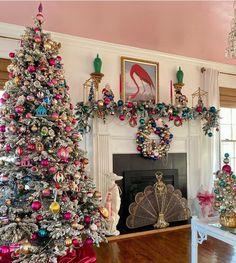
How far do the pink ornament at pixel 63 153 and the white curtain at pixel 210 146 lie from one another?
290 centimetres

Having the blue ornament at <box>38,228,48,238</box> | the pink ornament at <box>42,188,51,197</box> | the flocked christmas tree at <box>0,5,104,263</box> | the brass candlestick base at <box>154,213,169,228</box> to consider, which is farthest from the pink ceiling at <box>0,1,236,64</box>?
the brass candlestick base at <box>154,213,169,228</box>

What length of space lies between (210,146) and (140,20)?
244cm

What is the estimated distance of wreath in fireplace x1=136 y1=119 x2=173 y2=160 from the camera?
3715 mm

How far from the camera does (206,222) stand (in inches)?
93.4

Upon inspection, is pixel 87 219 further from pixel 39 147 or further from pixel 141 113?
pixel 141 113

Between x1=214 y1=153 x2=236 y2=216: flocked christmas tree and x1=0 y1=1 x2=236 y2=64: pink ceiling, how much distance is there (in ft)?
5.78

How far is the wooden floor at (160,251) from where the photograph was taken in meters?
2.75

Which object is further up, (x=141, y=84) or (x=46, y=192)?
(x=141, y=84)

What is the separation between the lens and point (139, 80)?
3887mm

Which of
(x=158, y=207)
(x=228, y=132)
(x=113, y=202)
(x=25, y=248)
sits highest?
(x=228, y=132)

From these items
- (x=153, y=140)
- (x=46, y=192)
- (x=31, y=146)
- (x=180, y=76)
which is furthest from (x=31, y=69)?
(x=180, y=76)

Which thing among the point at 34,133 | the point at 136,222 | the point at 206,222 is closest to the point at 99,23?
the point at 34,133

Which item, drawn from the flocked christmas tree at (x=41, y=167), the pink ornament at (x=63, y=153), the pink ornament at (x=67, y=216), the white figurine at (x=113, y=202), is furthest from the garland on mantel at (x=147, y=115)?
the pink ornament at (x=67, y=216)

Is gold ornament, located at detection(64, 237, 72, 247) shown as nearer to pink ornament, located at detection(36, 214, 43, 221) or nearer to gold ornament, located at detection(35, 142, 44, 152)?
pink ornament, located at detection(36, 214, 43, 221)
